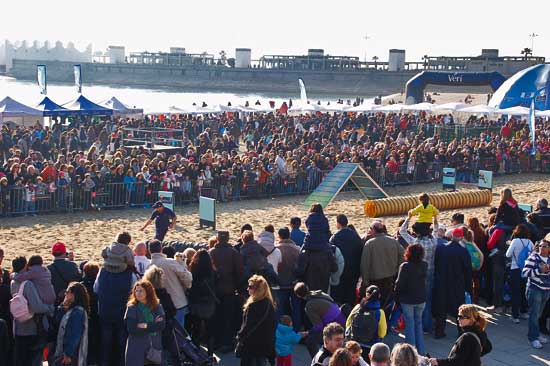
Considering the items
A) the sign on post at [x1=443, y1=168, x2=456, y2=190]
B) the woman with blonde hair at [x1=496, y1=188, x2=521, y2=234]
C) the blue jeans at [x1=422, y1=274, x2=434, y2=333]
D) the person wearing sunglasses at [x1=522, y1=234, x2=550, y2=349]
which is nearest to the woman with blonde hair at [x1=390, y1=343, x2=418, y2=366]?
the person wearing sunglasses at [x1=522, y1=234, x2=550, y2=349]

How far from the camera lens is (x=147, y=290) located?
7664 mm

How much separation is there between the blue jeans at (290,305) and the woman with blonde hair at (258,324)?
200 centimetres

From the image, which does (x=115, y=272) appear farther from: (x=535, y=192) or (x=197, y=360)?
(x=535, y=192)

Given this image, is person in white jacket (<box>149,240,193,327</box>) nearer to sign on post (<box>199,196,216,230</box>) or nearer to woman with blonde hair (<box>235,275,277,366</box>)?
woman with blonde hair (<box>235,275,277,366</box>)

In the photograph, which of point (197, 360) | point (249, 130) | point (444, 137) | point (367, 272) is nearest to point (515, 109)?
point (444, 137)

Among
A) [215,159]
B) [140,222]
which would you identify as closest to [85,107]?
[215,159]

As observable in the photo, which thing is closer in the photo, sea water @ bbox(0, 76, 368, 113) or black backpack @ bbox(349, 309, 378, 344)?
black backpack @ bbox(349, 309, 378, 344)

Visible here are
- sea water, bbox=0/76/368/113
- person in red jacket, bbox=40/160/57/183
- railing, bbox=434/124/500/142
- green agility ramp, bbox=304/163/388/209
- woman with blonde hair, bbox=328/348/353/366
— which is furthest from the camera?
sea water, bbox=0/76/368/113

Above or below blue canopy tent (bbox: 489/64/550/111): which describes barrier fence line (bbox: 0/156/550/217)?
below

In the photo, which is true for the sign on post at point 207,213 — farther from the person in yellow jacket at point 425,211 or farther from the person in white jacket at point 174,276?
the person in white jacket at point 174,276

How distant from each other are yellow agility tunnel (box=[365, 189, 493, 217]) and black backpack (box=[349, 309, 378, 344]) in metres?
13.2

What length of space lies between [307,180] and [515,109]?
16751 millimetres

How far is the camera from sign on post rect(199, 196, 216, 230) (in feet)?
61.8

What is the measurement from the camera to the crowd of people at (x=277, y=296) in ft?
25.6
